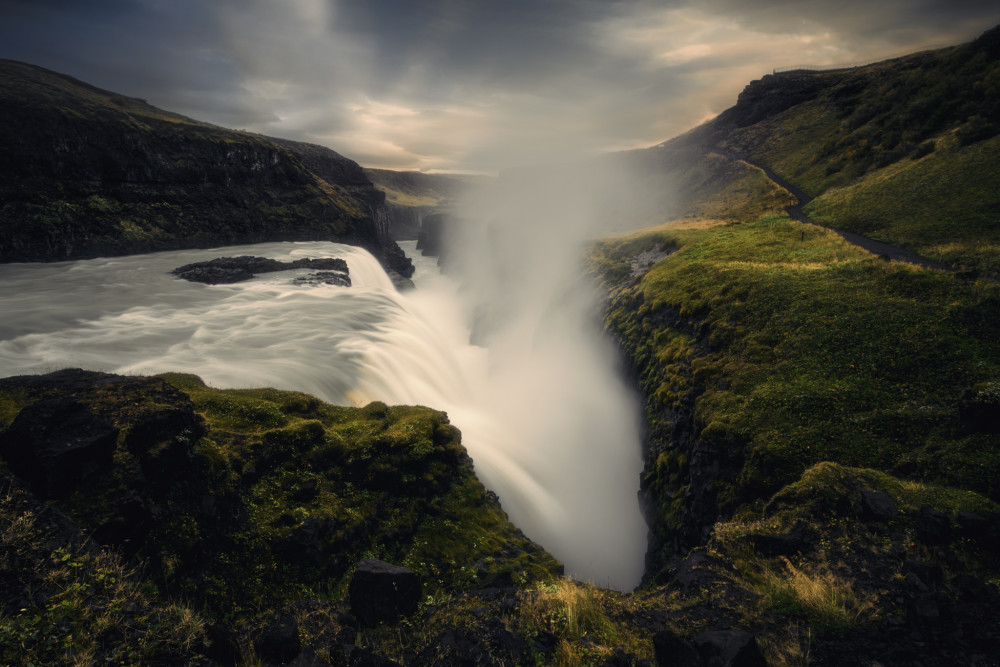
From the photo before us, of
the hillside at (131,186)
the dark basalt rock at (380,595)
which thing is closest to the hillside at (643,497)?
the dark basalt rock at (380,595)

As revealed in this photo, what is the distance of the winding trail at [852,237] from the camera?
2670 cm

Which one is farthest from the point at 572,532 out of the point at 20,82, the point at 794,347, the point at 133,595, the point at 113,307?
the point at 20,82

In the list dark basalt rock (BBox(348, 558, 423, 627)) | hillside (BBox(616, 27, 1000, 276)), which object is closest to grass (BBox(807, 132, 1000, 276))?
hillside (BBox(616, 27, 1000, 276))

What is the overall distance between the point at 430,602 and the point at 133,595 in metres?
5.93

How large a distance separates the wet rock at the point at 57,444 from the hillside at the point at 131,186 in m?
64.8

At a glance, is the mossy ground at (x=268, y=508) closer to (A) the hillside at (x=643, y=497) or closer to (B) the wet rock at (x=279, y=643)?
(A) the hillside at (x=643, y=497)

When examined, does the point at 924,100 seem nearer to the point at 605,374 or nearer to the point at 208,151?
the point at 605,374

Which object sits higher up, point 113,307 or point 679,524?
point 113,307

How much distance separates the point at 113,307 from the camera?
1353 inches

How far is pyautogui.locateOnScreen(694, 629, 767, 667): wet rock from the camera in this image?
22.3ft

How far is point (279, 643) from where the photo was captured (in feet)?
23.6

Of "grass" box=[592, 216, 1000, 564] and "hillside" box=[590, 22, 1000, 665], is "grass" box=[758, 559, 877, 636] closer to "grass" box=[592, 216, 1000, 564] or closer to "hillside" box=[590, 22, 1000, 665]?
"hillside" box=[590, 22, 1000, 665]

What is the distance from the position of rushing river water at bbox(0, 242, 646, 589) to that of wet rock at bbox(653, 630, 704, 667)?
13.8 metres

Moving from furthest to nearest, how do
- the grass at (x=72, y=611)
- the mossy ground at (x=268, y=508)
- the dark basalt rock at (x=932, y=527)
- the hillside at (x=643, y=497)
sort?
the dark basalt rock at (x=932, y=527) → the mossy ground at (x=268, y=508) → the hillside at (x=643, y=497) → the grass at (x=72, y=611)
